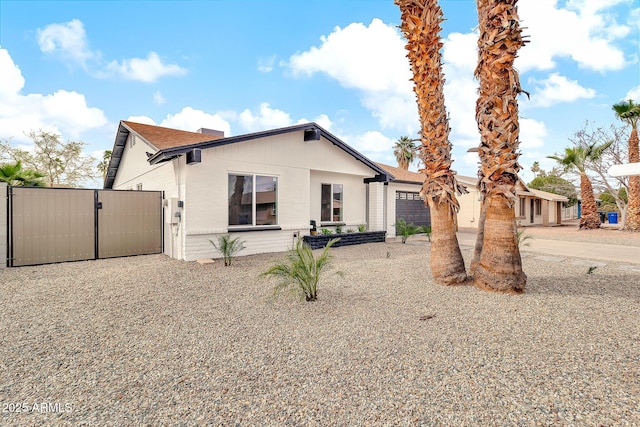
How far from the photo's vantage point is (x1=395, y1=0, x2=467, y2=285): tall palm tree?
599cm

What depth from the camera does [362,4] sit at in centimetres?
1061

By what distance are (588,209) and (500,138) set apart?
21801 millimetres

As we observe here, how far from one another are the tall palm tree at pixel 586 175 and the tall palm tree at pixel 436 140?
21060mm

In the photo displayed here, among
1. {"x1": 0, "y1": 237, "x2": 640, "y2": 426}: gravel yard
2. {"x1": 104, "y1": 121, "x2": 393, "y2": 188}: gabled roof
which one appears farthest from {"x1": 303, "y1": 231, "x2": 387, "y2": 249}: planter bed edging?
{"x1": 0, "y1": 237, "x2": 640, "y2": 426}: gravel yard

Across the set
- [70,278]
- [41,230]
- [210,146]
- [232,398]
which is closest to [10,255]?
[41,230]

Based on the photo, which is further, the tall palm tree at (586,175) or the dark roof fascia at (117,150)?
the tall palm tree at (586,175)

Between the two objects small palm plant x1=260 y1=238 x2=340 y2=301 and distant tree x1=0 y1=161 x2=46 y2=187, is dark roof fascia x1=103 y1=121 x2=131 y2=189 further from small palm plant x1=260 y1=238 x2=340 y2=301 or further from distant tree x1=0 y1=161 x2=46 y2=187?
small palm plant x1=260 y1=238 x2=340 y2=301

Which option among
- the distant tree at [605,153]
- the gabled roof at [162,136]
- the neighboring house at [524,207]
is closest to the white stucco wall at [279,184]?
the gabled roof at [162,136]

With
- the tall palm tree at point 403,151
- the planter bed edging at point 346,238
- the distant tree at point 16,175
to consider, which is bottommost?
the planter bed edging at point 346,238

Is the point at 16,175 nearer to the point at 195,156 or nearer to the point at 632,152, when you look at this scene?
the point at 195,156

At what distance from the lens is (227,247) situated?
8516 mm

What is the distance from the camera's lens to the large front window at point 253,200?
9945mm

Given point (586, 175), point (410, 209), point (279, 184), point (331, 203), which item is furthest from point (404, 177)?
point (586, 175)

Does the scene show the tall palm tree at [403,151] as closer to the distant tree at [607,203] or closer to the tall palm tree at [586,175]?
the tall palm tree at [586,175]
